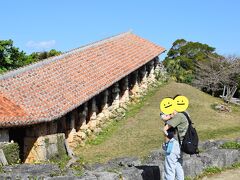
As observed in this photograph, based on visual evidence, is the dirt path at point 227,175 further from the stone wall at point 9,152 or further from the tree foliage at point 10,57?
the tree foliage at point 10,57

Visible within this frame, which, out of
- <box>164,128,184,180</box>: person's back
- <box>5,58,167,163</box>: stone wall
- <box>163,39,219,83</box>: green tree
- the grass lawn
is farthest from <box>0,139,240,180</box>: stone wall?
<box>163,39,219,83</box>: green tree

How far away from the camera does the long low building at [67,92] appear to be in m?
13.9

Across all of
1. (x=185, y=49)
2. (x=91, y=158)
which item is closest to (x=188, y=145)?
(x=91, y=158)

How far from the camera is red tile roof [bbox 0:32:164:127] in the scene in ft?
45.8

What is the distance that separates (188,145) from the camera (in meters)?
7.02

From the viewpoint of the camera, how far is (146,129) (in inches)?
738

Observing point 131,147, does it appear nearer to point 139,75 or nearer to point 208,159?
point 208,159

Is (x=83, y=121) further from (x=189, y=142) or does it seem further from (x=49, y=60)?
(x=189, y=142)

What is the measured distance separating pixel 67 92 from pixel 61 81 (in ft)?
3.39

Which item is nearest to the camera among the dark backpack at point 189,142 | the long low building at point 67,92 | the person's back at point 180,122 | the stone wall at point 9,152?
the person's back at point 180,122

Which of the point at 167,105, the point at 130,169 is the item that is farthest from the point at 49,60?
the point at 167,105

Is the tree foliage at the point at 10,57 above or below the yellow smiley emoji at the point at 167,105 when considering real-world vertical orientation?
above

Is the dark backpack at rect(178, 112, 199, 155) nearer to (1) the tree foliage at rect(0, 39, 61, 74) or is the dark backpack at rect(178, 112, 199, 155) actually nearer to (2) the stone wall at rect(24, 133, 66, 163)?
(2) the stone wall at rect(24, 133, 66, 163)

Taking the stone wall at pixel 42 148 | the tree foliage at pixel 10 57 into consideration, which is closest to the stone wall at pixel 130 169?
the stone wall at pixel 42 148
